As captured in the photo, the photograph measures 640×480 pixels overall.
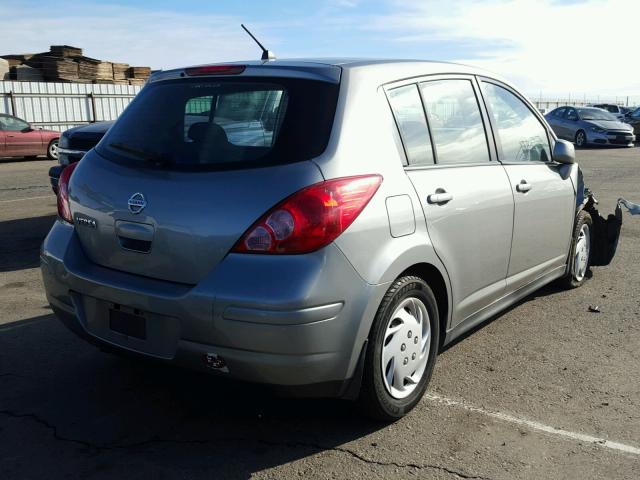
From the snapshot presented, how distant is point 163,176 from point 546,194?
2.79 metres

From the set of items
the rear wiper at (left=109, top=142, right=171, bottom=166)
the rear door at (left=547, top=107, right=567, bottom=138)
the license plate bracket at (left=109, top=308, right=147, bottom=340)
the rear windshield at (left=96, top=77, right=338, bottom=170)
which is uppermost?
the rear windshield at (left=96, top=77, right=338, bottom=170)

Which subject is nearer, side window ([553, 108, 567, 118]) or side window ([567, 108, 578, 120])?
side window ([567, 108, 578, 120])

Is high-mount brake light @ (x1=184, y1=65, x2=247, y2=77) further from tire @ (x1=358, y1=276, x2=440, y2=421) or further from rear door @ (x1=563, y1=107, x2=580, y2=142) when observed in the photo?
rear door @ (x1=563, y1=107, x2=580, y2=142)

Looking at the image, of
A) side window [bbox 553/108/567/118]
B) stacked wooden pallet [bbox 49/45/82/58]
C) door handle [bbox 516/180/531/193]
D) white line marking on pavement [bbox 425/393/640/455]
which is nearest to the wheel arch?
white line marking on pavement [bbox 425/393/640/455]

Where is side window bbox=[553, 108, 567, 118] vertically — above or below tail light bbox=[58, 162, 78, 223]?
below

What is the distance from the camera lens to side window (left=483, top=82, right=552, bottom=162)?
14.3 ft

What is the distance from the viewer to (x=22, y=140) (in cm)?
1898

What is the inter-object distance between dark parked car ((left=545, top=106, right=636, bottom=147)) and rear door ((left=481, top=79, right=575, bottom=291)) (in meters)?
21.3

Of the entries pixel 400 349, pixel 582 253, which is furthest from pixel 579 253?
pixel 400 349

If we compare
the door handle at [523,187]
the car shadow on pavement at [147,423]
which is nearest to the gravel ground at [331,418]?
the car shadow on pavement at [147,423]

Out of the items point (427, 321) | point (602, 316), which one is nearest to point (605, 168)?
point (602, 316)

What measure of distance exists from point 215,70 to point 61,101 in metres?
23.2

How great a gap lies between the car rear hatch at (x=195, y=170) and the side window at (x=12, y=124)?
17.3 m

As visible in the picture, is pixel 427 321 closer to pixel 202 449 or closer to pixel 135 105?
pixel 202 449
